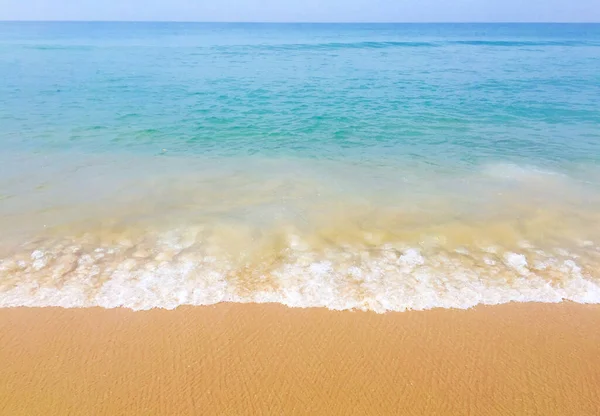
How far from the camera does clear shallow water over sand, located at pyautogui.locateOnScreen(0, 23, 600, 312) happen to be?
589 centimetres

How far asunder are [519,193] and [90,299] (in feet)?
28.4

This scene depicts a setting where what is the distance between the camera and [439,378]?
442 cm

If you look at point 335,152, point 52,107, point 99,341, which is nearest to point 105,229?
point 99,341

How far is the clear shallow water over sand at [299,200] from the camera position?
19.3ft

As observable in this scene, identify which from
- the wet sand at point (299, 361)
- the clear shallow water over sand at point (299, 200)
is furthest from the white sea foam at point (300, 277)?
the wet sand at point (299, 361)

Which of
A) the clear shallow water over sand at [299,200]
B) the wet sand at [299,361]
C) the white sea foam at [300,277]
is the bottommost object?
the clear shallow water over sand at [299,200]

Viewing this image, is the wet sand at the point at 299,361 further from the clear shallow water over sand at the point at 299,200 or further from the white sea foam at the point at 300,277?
the clear shallow water over sand at the point at 299,200

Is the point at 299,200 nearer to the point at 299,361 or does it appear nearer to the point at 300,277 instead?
the point at 300,277

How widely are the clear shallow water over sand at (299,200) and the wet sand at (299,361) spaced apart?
336mm

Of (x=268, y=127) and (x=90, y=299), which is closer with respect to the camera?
(x=90, y=299)

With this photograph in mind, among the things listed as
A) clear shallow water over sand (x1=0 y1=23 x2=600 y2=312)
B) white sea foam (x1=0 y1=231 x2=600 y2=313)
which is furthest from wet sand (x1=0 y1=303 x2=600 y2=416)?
clear shallow water over sand (x1=0 y1=23 x2=600 y2=312)

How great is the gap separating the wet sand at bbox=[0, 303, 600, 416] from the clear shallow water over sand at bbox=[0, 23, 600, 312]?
336 millimetres

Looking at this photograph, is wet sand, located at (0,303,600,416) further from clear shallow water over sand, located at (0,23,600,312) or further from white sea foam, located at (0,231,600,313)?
clear shallow water over sand, located at (0,23,600,312)

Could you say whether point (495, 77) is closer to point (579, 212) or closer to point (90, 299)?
point (579, 212)
